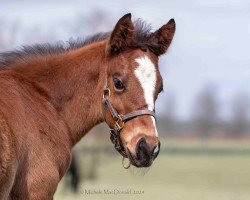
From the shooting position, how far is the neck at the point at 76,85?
24.9 ft

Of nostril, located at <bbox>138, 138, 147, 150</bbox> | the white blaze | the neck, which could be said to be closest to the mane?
the neck

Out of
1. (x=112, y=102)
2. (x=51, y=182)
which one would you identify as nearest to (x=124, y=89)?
(x=112, y=102)

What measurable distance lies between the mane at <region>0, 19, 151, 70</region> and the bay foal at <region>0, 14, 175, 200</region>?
12 mm

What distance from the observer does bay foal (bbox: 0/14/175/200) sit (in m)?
6.67

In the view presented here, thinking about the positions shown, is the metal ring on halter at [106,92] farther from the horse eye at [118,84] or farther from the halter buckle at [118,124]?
the halter buckle at [118,124]

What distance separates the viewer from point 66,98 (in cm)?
766

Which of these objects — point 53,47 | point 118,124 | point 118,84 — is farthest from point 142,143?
point 53,47

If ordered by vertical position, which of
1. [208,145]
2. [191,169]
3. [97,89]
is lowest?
[208,145]

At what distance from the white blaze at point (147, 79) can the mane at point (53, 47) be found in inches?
15.4

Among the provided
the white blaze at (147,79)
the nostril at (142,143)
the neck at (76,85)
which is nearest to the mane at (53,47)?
the neck at (76,85)

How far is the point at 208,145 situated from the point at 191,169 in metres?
36.7

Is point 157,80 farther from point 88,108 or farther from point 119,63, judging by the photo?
point 88,108

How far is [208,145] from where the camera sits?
75188mm

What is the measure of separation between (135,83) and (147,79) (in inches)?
5.5
